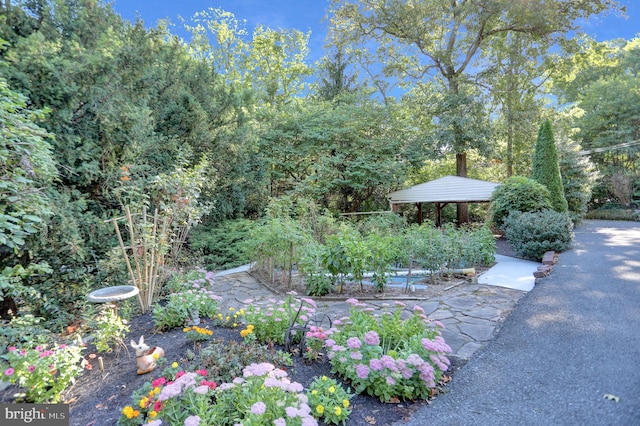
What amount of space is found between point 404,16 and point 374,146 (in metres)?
5.87

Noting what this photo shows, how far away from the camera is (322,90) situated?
14.2m

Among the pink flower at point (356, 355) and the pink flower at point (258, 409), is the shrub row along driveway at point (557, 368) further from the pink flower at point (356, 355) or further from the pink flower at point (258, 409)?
the pink flower at point (258, 409)

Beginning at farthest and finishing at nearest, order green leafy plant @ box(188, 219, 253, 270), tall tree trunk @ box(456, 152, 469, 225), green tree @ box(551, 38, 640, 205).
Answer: green tree @ box(551, 38, 640, 205), tall tree trunk @ box(456, 152, 469, 225), green leafy plant @ box(188, 219, 253, 270)

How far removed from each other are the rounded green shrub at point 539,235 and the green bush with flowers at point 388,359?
506 centimetres

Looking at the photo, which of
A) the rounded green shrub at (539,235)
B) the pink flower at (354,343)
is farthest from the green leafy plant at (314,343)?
the rounded green shrub at (539,235)

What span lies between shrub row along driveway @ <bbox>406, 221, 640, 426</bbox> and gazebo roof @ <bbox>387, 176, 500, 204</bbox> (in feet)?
19.4

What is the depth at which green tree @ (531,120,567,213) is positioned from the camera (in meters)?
9.09

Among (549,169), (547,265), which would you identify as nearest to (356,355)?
(547,265)

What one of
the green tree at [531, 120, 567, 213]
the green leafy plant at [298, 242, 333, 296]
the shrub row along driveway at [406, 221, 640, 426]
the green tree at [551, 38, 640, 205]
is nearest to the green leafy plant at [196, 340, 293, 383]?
the shrub row along driveway at [406, 221, 640, 426]

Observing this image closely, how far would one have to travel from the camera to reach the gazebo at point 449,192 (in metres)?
9.68

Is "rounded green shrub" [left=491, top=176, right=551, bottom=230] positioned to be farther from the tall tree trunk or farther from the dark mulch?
the dark mulch

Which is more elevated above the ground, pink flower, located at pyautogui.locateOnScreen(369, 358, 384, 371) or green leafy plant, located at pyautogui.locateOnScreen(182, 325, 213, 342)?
pink flower, located at pyautogui.locateOnScreen(369, 358, 384, 371)

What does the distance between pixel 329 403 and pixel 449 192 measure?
9.67 meters

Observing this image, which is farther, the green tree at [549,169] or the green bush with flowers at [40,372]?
the green tree at [549,169]
